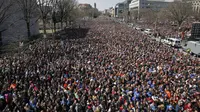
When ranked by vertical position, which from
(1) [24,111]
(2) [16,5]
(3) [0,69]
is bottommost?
(1) [24,111]

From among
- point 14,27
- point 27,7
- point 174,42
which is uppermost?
point 27,7

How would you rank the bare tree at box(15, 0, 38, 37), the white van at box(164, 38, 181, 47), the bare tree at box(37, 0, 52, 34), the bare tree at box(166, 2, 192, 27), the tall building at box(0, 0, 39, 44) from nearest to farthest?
1. the white van at box(164, 38, 181, 47)
2. the tall building at box(0, 0, 39, 44)
3. the bare tree at box(15, 0, 38, 37)
4. the bare tree at box(37, 0, 52, 34)
5. the bare tree at box(166, 2, 192, 27)

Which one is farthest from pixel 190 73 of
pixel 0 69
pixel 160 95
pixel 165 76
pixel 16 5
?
pixel 16 5

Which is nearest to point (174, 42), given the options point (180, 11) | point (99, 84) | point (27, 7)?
point (99, 84)

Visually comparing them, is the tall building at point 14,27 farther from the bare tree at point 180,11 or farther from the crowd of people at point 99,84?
the bare tree at point 180,11

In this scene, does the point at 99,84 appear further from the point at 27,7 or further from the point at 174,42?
the point at 27,7

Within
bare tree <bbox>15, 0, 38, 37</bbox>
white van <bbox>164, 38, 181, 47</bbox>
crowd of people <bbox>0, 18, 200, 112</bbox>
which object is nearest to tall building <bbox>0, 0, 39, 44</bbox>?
bare tree <bbox>15, 0, 38, 37</bbox>

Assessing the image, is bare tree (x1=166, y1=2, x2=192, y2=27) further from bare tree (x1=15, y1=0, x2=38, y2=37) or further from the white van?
bare tree (x1=15, y1=0, x2=38, y2=37)

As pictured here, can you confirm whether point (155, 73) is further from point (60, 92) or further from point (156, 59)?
point (60, 92)
